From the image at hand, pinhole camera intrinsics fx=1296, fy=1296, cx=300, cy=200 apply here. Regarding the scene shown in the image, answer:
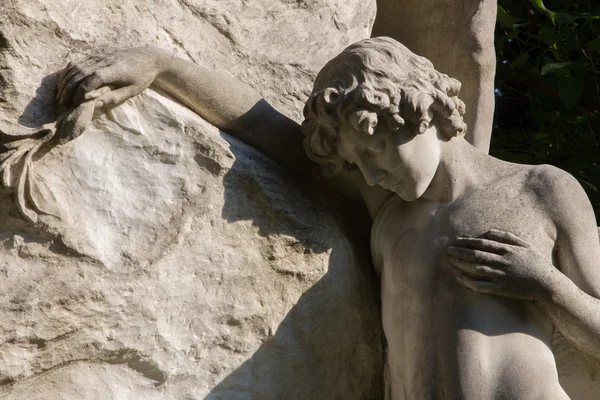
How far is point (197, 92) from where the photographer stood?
3.22 m

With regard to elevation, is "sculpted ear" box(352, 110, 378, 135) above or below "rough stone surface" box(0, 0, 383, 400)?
above

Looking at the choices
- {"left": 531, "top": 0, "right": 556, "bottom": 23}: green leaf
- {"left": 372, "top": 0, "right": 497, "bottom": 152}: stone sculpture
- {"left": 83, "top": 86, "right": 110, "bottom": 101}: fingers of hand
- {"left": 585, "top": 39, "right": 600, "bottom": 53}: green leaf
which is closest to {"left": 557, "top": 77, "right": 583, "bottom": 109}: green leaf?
{"left": 585, "top": 39, "right": 600, "bottom": 53}: green leaf

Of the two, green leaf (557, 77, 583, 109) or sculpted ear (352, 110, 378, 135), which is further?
green leaf (557, 77, 583, 109)

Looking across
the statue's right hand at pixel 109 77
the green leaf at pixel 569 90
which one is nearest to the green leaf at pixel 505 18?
the green leaf at pixel 569 90

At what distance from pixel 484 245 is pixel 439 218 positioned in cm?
19

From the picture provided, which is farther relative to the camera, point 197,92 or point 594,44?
point 594,44

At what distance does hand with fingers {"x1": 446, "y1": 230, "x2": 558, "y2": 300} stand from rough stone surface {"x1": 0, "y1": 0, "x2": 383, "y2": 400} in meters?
0.41

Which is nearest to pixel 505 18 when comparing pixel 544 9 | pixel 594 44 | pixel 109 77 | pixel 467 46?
pixel 544 9

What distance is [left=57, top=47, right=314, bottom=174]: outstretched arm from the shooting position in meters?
2.99

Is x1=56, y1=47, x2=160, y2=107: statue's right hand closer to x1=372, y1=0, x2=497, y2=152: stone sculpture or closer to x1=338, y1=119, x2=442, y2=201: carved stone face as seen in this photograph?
x1=338, y1=119, x2=442, y2=201: carved stone face

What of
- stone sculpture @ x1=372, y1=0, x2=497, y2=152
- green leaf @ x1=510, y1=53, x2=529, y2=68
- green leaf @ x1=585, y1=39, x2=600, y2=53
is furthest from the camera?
green leaf @ x1=510, y1=53, x2=529, y2=68

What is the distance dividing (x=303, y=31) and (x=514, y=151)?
1.88m

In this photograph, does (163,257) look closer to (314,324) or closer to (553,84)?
(314,324)

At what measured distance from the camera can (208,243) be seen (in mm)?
3121
